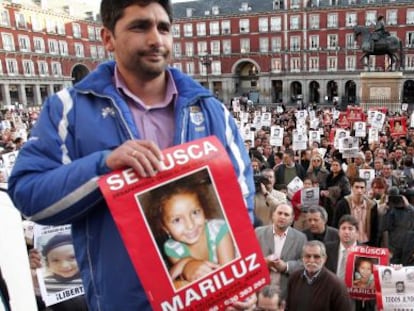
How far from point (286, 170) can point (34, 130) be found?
7.36 m

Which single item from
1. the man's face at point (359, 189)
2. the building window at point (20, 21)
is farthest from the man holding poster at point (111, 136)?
the building window at point (20, 21)

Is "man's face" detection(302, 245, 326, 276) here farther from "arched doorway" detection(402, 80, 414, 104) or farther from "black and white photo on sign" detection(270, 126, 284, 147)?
"arched doorway" detection(402, 80, 414, 104)

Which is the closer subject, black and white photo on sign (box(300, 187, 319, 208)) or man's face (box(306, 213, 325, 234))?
man's face (box(306, 213, 325, 234))

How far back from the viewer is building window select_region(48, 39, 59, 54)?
5506 cm

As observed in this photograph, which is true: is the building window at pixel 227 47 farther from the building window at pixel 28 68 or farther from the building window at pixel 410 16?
the building window at pixel 28 68

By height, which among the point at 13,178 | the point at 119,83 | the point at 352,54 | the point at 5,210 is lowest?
the point at 5,210

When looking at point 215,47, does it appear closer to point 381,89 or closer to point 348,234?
point 381,89

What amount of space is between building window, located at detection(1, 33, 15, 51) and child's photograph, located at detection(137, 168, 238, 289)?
55.5 meters

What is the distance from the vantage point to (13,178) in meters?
1.45

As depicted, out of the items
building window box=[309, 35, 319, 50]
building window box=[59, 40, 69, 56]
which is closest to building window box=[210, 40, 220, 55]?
building window box=[309, 35, 319, 50]

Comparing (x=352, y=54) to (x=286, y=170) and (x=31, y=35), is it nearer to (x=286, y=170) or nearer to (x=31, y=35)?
Answer: (x=31, y=35)

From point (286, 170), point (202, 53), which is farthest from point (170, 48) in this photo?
point (202, 53)

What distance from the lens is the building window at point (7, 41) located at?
49.4 metres

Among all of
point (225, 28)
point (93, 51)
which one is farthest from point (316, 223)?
point (93, 51)
